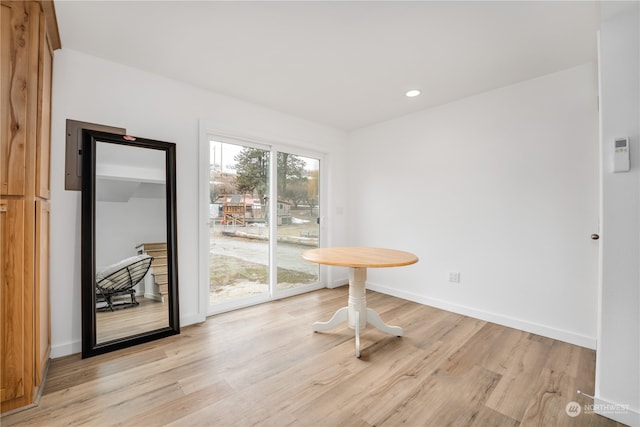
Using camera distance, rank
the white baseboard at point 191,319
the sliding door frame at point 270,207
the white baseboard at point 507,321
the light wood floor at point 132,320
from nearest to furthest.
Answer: the light wood floor at point 132,320 → the white baseboard at point 507,321 → the white baseboard at point 191,319 → the sliding door frame at point 270,207

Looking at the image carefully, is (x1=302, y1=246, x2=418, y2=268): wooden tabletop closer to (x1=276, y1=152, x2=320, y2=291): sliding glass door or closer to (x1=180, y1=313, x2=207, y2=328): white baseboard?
(x1=276, y1=152, x2=320, y2=291): sliding glass door

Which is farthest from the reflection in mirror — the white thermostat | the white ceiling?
the white thermostat

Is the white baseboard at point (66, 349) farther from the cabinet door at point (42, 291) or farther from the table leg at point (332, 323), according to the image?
the table leg at point (332, 323)

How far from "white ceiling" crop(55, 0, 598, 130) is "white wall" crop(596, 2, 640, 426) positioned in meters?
0.38

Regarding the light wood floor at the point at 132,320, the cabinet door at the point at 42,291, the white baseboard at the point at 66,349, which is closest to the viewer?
the cabinet door at the point at 42,291

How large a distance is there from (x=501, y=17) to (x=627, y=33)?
0.64m

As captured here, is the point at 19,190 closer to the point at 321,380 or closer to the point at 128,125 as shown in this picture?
the point at 128,125

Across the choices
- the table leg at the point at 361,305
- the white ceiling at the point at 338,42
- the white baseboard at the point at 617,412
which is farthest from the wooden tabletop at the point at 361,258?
the white ceiling at the point at 338,42

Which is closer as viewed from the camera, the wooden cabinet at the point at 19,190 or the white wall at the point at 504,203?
the wooden cabinet at the point at 19,190

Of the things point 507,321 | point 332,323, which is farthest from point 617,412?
point 332,323

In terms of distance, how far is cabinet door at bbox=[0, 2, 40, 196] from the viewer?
→ 1.47m

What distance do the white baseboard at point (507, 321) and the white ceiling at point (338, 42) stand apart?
Result: 2306mm

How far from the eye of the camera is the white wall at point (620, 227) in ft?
4.78

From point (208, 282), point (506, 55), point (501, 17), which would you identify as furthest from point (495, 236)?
point (208, 282)
